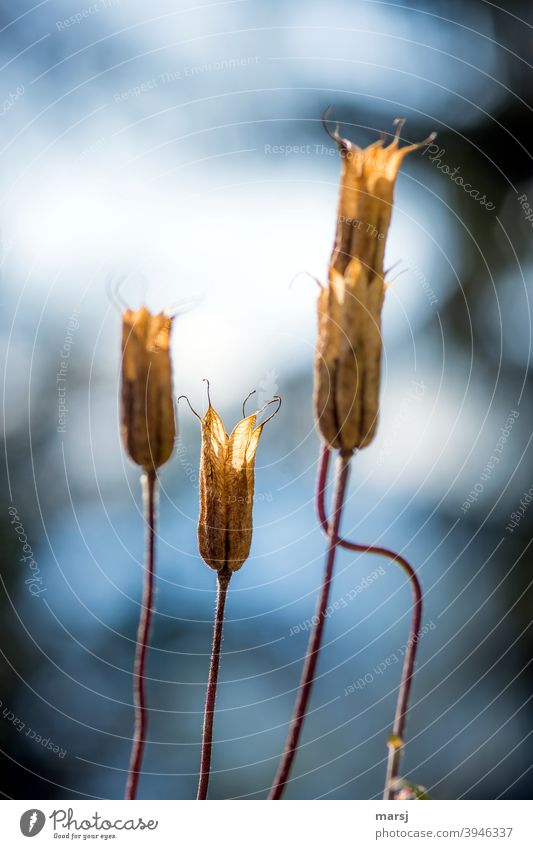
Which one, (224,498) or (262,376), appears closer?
(224,498)

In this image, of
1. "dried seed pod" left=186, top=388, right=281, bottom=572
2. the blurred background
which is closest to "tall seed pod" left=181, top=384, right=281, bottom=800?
"dried seed pod" left=186, top=388, right=281, bottom=572

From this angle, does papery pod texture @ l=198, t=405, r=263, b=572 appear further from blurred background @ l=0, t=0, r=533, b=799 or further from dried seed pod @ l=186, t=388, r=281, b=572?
blurred background @ l=0, t=0, r=533, b=799

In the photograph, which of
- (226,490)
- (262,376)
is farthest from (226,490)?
(262,376)

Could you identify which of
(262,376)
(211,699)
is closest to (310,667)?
(211,699)

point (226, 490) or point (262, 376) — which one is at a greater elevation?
point (262, 376)

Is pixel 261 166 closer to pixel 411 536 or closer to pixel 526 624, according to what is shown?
pixel 411 536

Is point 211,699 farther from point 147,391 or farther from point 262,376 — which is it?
point 262,376

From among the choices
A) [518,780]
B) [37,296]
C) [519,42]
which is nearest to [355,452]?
[37,296]

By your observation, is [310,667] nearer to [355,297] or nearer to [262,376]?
[355,297]
